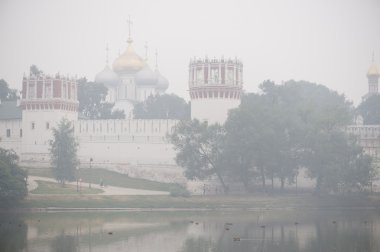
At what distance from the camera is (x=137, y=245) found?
53219mm

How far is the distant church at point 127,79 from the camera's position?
404ft

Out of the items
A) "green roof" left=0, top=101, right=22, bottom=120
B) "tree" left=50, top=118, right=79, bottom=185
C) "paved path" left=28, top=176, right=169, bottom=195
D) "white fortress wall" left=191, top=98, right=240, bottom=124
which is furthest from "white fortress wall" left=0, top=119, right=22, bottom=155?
"white fortress wall" left=191, top=98, right=240, bottom=124

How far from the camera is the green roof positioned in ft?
322

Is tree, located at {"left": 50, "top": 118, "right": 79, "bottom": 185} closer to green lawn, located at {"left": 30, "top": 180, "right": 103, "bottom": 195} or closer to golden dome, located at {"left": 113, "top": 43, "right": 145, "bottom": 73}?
green lawn, located at {"left": 30, "top": 180, "right": 103, "bottom": 195}

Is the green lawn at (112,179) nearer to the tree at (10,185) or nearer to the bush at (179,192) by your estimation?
the bush at (179,192)

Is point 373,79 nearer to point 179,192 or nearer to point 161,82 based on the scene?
point 161,82

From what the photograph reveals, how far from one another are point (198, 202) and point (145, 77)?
4974cm

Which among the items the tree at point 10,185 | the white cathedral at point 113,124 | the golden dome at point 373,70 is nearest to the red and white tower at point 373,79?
the golden dome at point 373,70

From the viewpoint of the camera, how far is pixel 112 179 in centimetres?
8550

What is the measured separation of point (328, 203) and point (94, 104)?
43.9 metres

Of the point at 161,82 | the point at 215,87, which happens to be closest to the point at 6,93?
the point at 161,82

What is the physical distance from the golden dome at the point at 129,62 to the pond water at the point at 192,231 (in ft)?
176

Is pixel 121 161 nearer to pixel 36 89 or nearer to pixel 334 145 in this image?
pixel 36 89

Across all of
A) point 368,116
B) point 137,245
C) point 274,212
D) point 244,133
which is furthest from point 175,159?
point 368,116
